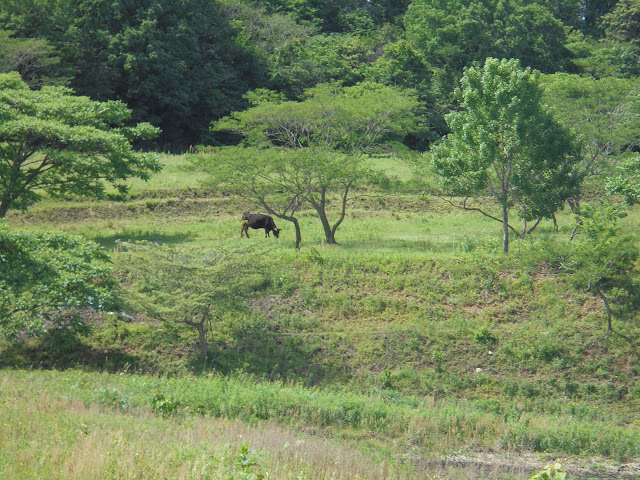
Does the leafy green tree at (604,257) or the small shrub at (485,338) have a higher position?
the leafy green tree at (604,257)

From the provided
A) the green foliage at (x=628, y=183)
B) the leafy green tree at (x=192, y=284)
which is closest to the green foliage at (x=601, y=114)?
the green foliage at (x=628, y=183)

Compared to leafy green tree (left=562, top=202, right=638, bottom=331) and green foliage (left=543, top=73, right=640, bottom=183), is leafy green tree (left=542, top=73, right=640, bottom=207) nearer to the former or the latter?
green foliage (left=543, top=73, right=640, bottom=183)

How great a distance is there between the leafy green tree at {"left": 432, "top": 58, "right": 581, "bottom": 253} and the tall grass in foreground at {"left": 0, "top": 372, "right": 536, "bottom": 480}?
13.5 metres

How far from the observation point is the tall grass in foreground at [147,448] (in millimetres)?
8094

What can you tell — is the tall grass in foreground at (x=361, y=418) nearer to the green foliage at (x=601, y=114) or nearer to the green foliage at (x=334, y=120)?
the green foliage at (x=334, y=120)

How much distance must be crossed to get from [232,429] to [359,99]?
63.2 feet

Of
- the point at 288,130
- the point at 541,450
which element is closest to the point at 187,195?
the point at 288,130

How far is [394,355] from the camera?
19.3 metres

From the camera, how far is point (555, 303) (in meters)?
20.9

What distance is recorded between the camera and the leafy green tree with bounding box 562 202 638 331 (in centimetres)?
1889

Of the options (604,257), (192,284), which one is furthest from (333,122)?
(604,257)

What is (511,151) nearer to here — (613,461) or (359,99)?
(359,99)

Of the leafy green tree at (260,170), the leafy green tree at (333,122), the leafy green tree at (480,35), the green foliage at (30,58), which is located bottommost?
the leafy green tree at (260,170)

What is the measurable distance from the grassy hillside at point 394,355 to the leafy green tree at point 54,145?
117 inches
